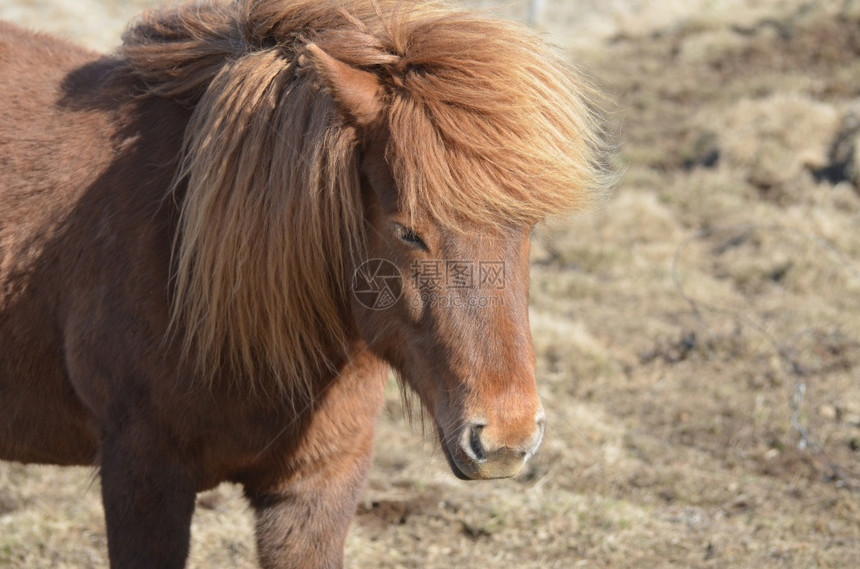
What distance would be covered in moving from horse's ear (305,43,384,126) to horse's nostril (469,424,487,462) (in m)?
0.85

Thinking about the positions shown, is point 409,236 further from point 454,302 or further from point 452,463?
point 452,463

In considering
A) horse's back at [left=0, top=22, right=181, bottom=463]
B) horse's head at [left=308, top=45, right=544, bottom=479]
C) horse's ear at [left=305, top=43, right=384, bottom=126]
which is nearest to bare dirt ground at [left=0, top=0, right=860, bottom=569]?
horse's head at [left=308, top=45, right=544, bottom=479]

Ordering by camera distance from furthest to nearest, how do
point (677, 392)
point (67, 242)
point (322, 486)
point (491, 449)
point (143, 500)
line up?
point (677, 392) → point (322, 486) → point (67, 242) → point (143, 500) → point (491, 449)

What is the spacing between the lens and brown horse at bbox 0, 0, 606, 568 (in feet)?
7.56

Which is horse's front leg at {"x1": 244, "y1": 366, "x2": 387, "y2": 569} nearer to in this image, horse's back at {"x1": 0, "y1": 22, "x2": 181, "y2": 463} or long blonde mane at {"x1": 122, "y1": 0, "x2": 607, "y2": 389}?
long blonde mane at {"x1": 122, "y1": 0, "x2": 607, "y2": 389}

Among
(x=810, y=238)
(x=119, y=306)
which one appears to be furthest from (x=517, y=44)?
(x=810, y=238)

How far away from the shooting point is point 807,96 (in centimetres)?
1113

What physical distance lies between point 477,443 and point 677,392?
388 centimetres

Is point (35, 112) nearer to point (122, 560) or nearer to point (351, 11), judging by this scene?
point (351, 11)

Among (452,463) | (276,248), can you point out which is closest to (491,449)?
(452,463)

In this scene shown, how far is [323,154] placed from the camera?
2402 millimetres

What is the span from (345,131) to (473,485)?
2.67m

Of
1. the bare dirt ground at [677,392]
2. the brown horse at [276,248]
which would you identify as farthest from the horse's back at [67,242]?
the bare dirt ground at [677,392]

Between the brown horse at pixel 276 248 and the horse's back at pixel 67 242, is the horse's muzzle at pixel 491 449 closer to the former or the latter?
the brown horse at pixel 276 248
